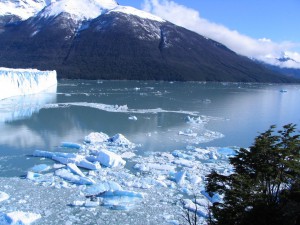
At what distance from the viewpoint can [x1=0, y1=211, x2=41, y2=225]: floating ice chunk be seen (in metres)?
6.90

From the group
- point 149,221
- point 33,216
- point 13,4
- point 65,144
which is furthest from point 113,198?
point 13,4

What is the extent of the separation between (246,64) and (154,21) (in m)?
32.0

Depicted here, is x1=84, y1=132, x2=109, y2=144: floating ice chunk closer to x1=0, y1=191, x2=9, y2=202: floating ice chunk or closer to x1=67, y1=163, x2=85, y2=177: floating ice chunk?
x1=67, y1=163, x2=85, y2=177: floating ice chunk

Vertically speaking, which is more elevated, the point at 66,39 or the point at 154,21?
the point at 154,21

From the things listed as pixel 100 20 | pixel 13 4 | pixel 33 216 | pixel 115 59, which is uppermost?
pixel 13 4

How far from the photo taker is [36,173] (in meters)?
9.67

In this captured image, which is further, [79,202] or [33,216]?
[79,202]

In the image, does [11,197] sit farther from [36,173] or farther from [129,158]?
[129,158]

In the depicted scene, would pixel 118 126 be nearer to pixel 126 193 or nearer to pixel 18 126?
pixel 18 126

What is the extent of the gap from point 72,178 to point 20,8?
465ft

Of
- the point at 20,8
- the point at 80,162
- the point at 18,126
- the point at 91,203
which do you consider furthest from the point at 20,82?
the point at 20,8

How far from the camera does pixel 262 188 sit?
A: 5.18m

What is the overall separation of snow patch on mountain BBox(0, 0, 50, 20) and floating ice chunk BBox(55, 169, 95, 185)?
124952mm

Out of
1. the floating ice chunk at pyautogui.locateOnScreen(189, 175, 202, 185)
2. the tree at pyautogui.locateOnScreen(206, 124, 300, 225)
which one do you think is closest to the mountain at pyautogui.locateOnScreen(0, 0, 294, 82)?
the floating ice chunk at pyautogui.locateOnScreen(189, 175, 202, 185)
